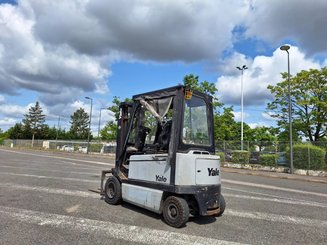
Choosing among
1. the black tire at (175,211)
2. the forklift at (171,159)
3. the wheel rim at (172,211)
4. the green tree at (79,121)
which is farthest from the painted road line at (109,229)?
the green tree at (79,121)

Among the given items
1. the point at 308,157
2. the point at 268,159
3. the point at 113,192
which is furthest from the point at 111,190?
the point at 268,159

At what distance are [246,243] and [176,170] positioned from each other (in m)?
1.84

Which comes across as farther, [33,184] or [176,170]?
[33,184]

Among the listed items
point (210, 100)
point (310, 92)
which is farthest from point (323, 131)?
point (210, 100)

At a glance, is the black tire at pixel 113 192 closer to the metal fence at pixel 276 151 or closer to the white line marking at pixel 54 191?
the white line marking at pixel 54 191

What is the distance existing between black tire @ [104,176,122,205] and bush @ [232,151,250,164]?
1947 centimetres

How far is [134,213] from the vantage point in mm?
6855

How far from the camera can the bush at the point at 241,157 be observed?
2533 centimetres

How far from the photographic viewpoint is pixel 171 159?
6.05 m

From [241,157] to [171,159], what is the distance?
20823mm

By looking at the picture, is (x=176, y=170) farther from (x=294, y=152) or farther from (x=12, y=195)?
(x=294, y=152)

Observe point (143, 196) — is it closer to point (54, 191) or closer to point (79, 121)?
point (54, 191)

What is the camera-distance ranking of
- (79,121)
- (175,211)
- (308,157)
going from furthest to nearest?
(79,121) → (308,157) → (175,211)

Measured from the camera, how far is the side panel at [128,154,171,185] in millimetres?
6181
